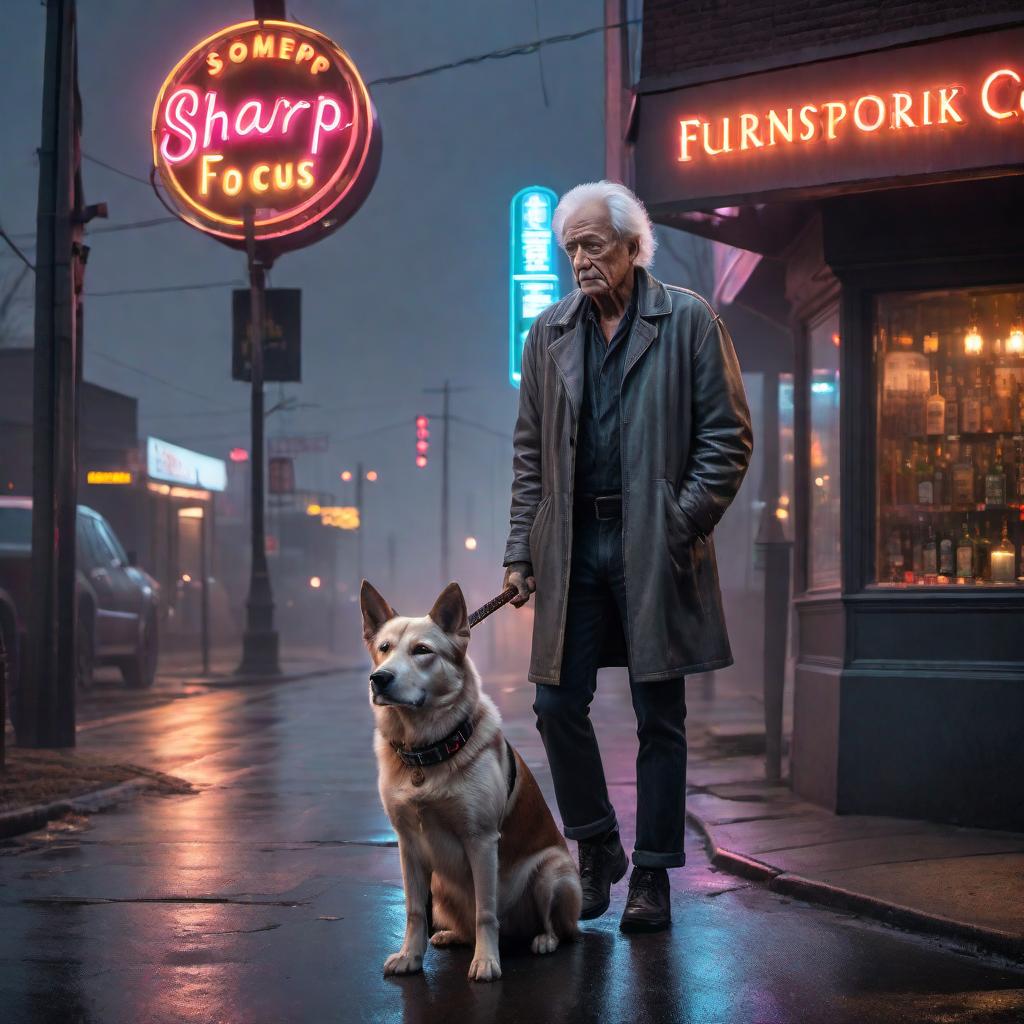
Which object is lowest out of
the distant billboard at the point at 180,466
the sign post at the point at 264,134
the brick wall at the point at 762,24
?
the brick wall at the point at 762,24

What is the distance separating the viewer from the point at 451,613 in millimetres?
4453

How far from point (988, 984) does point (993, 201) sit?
15.7ft

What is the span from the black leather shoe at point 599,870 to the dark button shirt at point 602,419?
48.7 inches

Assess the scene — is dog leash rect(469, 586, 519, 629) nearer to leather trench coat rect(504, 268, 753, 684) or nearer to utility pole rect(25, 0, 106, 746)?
leather trench coat rect(504, 268, 753, 684)

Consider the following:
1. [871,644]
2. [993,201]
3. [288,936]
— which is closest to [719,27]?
[993,201]

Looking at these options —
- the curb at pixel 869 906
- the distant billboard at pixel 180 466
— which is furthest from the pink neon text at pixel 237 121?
the distant billboard at pixel 180 466

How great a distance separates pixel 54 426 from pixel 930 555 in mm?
7123

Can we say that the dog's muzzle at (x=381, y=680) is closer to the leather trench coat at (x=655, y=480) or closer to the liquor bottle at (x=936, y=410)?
the leather trench coat at (x=655, y=480)

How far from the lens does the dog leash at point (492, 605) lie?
4789 mm

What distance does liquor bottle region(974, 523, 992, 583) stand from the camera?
7965 millimetres

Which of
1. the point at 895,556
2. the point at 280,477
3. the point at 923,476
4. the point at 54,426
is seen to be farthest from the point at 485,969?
the point at 280,477

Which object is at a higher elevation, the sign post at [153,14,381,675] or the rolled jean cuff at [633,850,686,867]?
the sign post at [153,14,381,675]

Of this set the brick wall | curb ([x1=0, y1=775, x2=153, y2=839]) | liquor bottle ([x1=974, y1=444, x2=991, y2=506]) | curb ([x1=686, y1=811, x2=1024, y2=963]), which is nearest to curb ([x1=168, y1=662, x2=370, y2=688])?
curb ([x1=0, y1=775, x2=153, y2=839])

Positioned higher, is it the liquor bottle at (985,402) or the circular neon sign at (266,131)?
the circular neon sign at (266,131)
